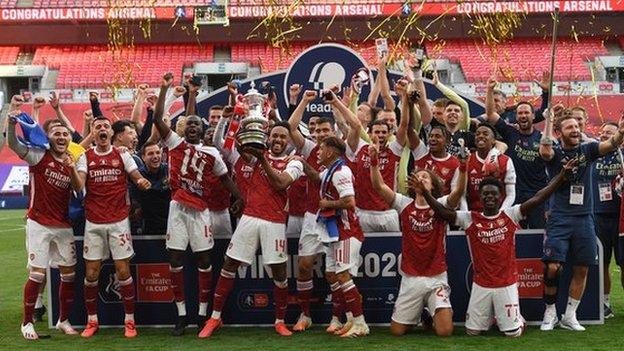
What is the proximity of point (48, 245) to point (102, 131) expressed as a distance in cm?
111

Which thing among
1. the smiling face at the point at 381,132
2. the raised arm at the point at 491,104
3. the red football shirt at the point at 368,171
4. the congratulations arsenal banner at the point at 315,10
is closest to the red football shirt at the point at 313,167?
the red football shirt at the point at 368,171

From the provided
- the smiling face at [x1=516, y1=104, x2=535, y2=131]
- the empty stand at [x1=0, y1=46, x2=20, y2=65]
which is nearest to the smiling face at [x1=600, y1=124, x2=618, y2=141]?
the smiling face at [x1=516, y1=104, x2=535, y2=131]

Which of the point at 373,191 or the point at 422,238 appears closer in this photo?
the point at 422,238

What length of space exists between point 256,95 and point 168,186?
1.26 metres

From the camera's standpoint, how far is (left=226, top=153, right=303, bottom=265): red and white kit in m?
8.12

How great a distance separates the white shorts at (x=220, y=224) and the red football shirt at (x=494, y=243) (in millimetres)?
2152

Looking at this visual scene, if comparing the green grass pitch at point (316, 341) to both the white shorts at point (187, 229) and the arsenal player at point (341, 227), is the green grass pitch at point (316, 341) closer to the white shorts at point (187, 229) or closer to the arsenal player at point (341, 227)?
the arsenal player at point (341, 227)

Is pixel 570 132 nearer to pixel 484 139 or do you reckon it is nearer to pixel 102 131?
pixel 484 139

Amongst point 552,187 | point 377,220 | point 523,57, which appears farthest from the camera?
point 523,57

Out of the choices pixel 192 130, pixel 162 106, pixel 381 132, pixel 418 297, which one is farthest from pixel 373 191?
pixel 162 106

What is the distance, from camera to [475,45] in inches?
1490

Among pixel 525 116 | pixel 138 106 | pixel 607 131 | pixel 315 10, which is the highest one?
pixel 315 10

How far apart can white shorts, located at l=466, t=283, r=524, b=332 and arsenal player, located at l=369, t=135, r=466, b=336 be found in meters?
0.20

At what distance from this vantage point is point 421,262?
26.3 feet
